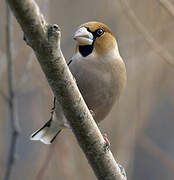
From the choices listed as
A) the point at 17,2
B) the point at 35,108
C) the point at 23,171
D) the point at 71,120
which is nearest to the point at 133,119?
the point at 35,108

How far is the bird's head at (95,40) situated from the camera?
2.49m

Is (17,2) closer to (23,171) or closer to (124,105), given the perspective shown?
(124,105)

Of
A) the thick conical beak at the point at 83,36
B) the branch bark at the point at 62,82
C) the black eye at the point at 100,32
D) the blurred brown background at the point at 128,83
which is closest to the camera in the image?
the branch bark at the point at 62,82

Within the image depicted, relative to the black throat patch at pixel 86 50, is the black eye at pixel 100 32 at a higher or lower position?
higher

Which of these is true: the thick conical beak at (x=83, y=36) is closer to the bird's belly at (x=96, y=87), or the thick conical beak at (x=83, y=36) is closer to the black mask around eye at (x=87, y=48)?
the black mask around eye at (x=87, y=48)

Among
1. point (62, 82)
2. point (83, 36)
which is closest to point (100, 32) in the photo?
point (83, 36)

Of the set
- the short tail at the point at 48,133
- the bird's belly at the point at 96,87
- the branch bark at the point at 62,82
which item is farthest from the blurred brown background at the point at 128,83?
the branch bark at the point at 62,82

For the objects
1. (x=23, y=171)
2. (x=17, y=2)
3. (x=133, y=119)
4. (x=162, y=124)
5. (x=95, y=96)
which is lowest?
(x=162, y=124)

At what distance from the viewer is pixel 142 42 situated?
3.58 meters

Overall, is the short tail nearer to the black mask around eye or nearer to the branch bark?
the black mask around eye

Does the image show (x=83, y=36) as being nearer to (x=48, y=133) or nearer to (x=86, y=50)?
(x=86, y=50)

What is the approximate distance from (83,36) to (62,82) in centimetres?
86

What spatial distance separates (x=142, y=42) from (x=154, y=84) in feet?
1.15

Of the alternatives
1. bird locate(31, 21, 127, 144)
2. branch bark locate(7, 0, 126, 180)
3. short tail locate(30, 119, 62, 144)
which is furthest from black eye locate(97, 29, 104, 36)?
branch bark locate(7, 0, 126, 180)
